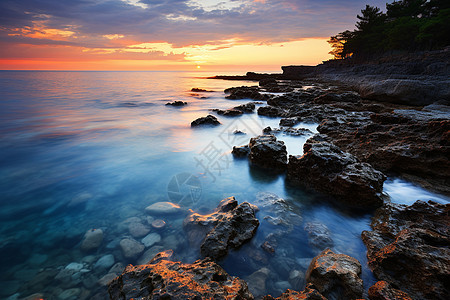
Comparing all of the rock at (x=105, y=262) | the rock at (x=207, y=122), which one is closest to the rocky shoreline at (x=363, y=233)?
the rock at (x=105, y=262)

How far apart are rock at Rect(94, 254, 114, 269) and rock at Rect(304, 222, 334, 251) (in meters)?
3.25

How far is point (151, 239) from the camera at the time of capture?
3.42 m

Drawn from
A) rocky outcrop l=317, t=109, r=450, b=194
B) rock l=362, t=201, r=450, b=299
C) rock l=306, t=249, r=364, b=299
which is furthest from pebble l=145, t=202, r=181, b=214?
rocky outcrop l=317, t=109, r=450, b=194

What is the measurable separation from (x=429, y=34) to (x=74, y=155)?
51283mm

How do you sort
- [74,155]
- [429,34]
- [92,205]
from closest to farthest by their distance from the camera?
[92,205] < [74,155] < [429,34]

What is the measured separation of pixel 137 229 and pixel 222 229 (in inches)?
66.2

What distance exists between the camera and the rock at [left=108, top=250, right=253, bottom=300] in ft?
5.97

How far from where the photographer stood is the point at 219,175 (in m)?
5.84

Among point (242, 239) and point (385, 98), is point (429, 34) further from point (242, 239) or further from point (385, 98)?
point (242, 239)

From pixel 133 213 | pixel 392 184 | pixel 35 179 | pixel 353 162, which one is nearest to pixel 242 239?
pixel 133 213

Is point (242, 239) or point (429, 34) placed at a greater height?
point (429, 34)

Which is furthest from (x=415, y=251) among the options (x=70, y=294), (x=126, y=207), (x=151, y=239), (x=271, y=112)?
(x=271, y=112)

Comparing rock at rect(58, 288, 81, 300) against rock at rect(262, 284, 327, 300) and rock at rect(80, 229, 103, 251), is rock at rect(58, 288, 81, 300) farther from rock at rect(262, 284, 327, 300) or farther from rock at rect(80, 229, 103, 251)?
rock at rect(262, 284, 327, 300)

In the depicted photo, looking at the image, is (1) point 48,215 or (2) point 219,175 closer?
(1) point 48,215
